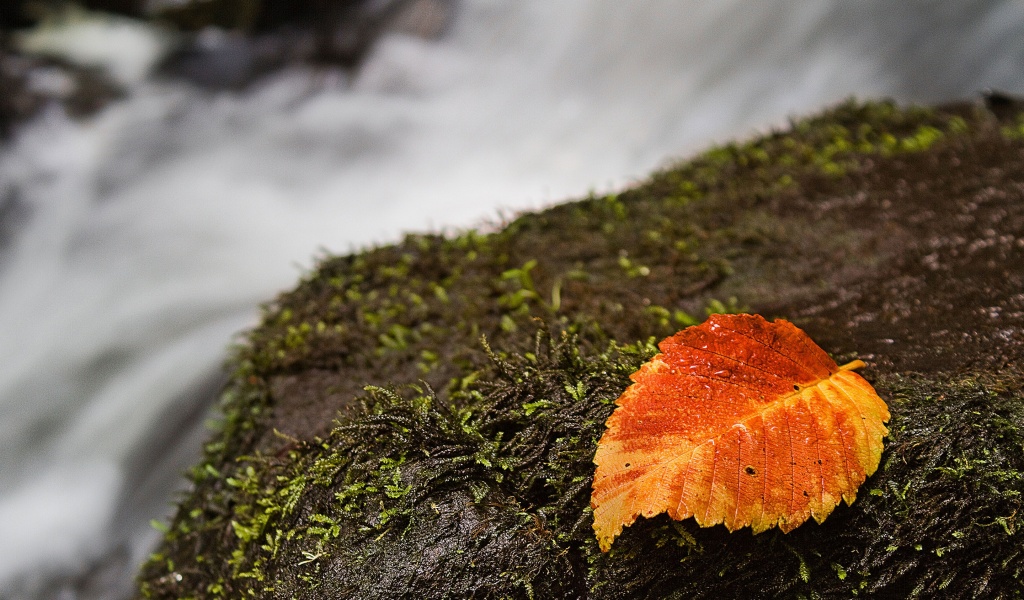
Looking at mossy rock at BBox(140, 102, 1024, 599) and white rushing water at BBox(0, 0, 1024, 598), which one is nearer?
mossy rock at BBox(140, 102, 1024, 599)

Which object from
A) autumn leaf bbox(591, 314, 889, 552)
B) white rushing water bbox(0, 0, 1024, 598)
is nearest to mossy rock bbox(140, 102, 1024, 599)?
autumn leaf bbox(591, 314, 889, 552)

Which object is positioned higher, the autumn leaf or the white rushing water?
the white rushing water

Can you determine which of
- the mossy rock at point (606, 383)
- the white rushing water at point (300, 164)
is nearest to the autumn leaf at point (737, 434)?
the mossy rock at point (606, 383)

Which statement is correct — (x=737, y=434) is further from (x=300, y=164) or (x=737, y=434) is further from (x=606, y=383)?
(x=300, y=164)

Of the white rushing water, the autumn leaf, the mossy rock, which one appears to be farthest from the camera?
the white rushing water

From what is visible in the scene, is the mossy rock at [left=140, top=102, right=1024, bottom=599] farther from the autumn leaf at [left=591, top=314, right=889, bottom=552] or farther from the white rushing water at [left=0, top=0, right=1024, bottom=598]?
the white rushing water at [left=0, top=0, right=1024, bottom=598]

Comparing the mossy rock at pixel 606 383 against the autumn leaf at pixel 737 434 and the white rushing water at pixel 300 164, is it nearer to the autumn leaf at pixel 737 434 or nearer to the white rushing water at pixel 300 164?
the autumn leaf at pixel 737 434
